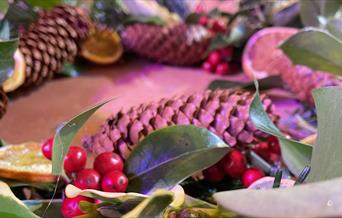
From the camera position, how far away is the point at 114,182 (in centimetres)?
39

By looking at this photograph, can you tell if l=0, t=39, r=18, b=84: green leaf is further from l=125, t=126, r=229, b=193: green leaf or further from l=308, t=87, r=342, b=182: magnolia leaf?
l=308, t=87, r=342, b=182: magnolia leaf

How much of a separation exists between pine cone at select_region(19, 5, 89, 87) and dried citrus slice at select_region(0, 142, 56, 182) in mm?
275

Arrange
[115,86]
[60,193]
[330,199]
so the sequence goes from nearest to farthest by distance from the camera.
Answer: [330,199]
[60,193]
[115,86]

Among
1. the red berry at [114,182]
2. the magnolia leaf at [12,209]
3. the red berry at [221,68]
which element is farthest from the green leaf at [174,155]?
the red berry at [221,68]

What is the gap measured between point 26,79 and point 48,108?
6cm

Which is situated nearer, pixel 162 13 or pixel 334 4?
pixel 334 4

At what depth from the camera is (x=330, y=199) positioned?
22 cm

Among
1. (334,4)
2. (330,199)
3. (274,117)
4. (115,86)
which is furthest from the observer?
(115,86)

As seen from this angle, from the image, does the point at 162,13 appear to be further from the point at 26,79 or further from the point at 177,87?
the point at 26,79

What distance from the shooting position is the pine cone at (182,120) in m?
0.48

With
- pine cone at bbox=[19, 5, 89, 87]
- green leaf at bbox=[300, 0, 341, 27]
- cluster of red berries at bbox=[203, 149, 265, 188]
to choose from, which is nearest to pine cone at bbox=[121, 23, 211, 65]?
pine cone at bbox=[19, 5, 89, 87]

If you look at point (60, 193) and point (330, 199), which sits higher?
point (330, 199)

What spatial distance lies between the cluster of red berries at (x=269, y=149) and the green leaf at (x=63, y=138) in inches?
9.2

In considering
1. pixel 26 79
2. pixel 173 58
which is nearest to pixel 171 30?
pixel 173 58
